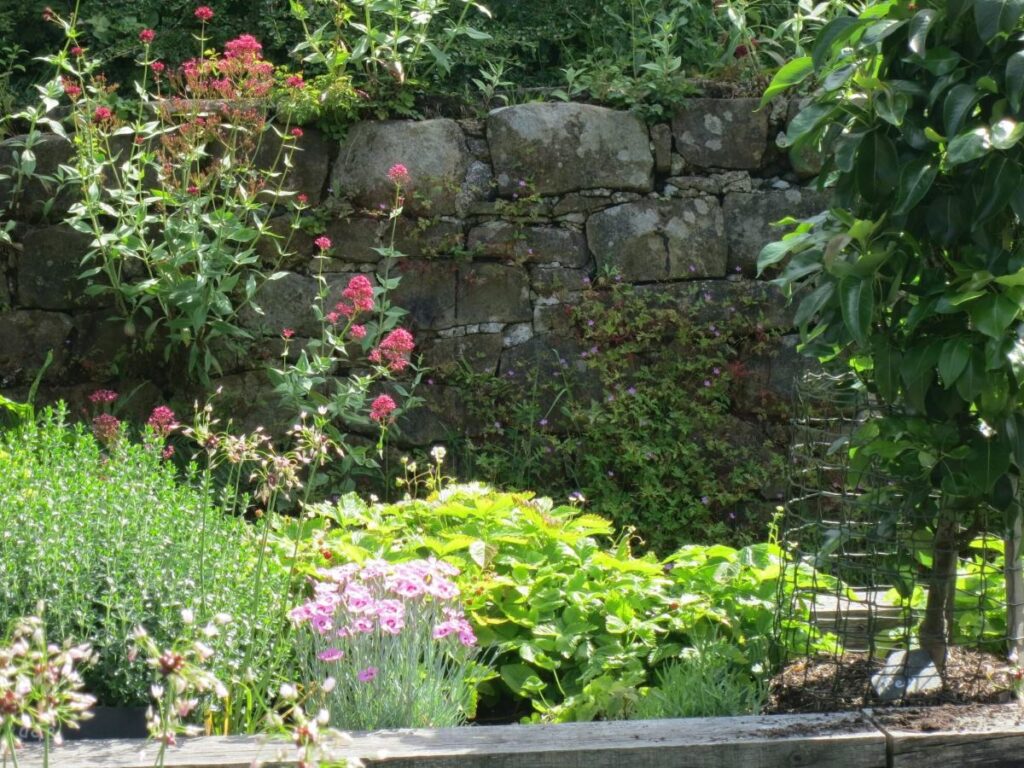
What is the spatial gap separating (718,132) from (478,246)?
1130mm

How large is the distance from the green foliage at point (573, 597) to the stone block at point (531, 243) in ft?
5.61

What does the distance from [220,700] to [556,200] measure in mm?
2938

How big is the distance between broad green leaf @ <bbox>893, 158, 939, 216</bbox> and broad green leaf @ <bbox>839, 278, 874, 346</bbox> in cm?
17

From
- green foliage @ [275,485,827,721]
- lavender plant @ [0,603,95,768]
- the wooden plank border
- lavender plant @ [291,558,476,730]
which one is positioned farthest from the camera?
green foliage @ [275,485,827,721]

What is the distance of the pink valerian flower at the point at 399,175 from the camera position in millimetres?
4605

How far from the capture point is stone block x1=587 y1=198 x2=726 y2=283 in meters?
5.04

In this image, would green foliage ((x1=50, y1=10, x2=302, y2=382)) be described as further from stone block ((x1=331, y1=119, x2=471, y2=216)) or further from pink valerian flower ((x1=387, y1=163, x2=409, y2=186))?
pink valerian flower ((x1=387, y1=163, x2=409, y2=186))

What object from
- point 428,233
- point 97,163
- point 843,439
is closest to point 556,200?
point 428,233

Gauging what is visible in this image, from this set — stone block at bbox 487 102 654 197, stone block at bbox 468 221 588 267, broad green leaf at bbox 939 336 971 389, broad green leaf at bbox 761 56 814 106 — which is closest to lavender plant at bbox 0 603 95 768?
broad green leaf at bbox 939 336 971 389

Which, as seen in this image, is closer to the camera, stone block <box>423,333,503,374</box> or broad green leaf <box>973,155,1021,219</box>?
broad green leaf <box>973,155,1021,219</box>

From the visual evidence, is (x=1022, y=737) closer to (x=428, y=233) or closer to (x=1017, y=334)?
(x=1017, y=334)

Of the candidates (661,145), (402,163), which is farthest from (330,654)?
(661,145)

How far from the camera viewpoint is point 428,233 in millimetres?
5004

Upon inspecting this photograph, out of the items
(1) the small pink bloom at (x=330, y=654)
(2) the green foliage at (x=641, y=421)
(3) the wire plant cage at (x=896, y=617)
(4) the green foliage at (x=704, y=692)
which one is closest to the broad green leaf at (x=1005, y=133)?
(3) the wire plant cage at (x=896, y=617)
